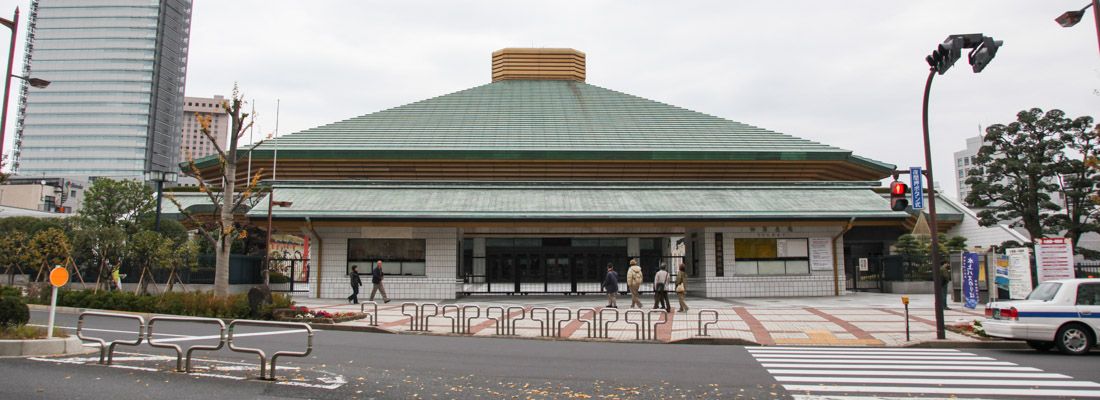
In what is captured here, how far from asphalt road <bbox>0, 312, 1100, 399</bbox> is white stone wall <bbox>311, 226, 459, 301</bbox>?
42.9 feet

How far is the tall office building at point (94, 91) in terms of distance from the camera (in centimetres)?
14200

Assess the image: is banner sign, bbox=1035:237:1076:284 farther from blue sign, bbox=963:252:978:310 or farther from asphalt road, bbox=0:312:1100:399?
asphalt road, bbox=0:312:1100:399

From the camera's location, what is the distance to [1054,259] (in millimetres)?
19750

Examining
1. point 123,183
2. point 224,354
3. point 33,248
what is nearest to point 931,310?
point 224,354

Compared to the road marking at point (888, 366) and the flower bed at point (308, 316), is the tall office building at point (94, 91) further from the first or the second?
the road marking at point (888, 366)

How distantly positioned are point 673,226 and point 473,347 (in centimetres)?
1662

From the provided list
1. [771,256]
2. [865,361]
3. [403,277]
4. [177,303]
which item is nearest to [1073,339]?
[865,361]

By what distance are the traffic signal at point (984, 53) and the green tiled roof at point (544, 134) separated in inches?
926

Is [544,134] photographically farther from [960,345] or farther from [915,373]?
[915,373]

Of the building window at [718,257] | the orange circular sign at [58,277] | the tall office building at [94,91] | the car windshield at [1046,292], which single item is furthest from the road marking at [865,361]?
the tall office building at [94,91]

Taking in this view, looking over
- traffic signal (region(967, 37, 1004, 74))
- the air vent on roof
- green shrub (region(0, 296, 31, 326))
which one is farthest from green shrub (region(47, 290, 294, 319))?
the air vent on roof

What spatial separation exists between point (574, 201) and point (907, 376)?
65.1ft

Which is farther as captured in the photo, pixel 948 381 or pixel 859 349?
pixel 859 349

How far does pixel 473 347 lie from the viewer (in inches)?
542
